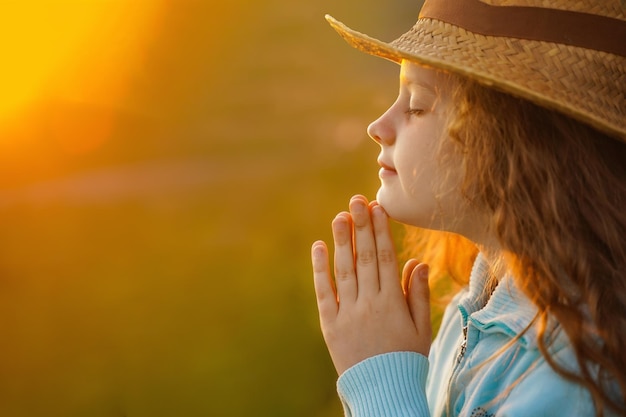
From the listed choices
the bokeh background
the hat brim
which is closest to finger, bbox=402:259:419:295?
the hat brim

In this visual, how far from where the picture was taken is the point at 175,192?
104 inches

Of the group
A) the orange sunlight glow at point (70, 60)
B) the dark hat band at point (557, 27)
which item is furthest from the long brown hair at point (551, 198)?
the orange sunlight glow at point (70, 60)

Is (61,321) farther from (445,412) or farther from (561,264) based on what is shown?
(561,264)

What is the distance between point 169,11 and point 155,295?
107 cm

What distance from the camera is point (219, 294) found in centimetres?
258

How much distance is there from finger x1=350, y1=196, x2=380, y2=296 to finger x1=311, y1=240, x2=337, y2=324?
6 centimetres

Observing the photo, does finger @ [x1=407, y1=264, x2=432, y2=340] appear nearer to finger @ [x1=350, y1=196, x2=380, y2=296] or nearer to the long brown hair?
finger @ [x1=350, y1=196, x2=380, y2=296]

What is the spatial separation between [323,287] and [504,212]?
405 millimetres

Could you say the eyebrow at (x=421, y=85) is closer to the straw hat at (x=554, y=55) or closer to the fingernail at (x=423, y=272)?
the straw hat at (x=554, y=55)

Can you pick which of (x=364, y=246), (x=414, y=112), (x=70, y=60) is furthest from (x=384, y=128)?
(x=70, y=60)

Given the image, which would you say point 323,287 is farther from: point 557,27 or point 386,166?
point 557,27

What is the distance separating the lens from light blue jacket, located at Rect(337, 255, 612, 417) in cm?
117

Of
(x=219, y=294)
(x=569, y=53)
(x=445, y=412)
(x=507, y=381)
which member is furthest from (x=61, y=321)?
(x=569, y=53)

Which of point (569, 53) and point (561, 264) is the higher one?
point (569, 53)
